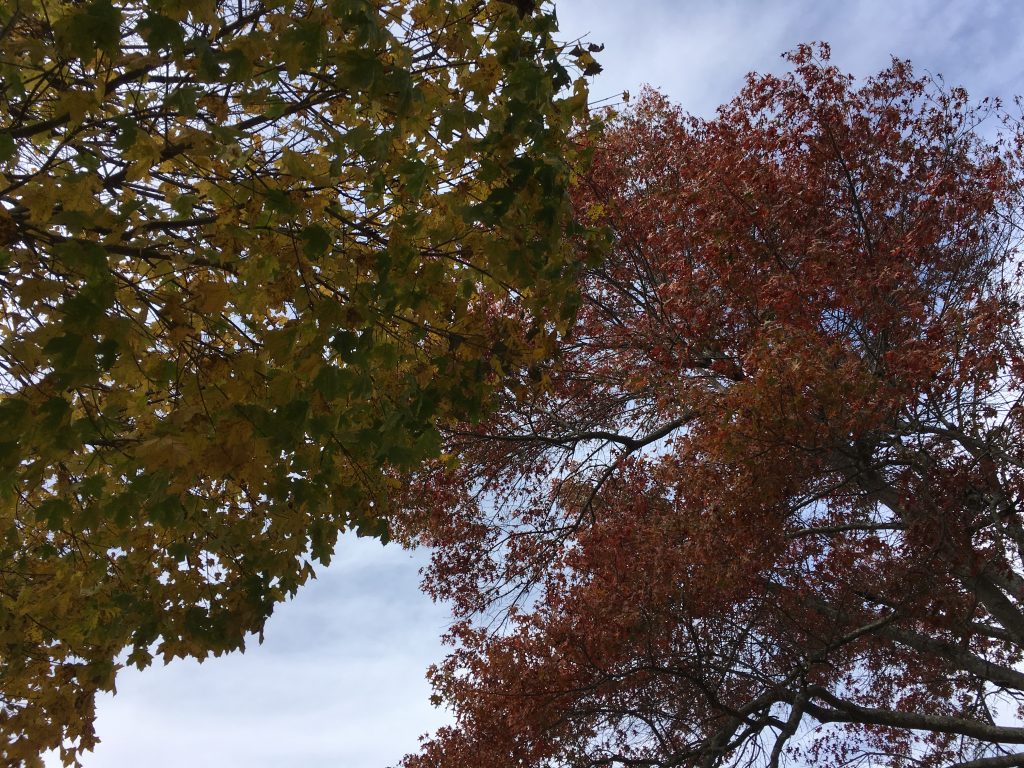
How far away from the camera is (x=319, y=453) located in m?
4.46

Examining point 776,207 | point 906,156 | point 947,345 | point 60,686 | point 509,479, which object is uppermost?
point 906,156

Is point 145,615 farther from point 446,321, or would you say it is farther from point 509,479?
point 509,479

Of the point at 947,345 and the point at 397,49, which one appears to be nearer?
the point at 397,49

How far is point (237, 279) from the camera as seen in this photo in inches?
176

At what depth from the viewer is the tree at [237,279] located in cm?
339

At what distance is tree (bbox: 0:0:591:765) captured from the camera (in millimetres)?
3389

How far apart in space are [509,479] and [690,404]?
3.68 meters

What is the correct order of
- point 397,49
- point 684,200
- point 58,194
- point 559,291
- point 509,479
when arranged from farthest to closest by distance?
point 509,479 < point 684,200 < point 559,291 < point 397,49 < point 58,194

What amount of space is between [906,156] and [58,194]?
942 centimetres

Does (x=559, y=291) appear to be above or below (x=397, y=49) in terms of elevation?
below

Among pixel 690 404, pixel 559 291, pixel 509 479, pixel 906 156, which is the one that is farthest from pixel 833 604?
pixel 559 291

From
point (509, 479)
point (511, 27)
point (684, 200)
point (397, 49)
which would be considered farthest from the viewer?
point (509, 479)

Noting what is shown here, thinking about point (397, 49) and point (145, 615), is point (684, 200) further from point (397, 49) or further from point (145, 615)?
point (145, 615)

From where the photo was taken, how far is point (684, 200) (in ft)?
29.7
